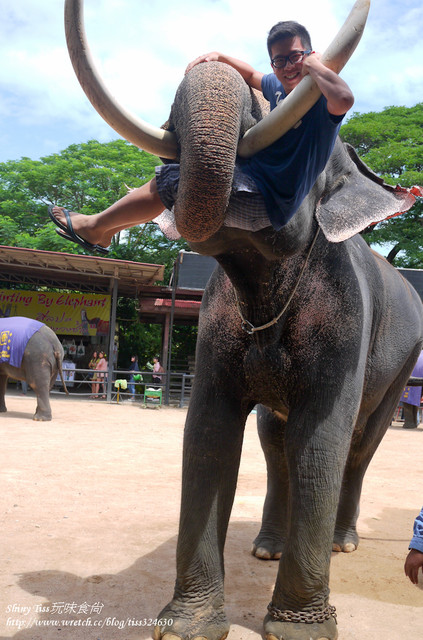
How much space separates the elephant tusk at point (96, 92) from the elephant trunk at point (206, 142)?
10cm

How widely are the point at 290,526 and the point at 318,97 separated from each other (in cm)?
161

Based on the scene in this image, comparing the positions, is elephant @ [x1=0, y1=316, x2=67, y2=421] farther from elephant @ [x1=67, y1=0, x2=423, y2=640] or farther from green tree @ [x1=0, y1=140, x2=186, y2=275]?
green tree @ [x1=0, y1=140, x2=186, y2=275]

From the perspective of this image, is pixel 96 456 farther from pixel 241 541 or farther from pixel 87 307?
pixel 87 307

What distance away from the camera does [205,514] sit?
8.32ft

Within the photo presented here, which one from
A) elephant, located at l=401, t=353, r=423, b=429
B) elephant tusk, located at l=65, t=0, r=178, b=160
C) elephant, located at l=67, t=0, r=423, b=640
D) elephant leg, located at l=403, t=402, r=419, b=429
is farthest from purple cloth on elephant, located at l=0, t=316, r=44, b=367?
elephant tusk, located at l=65, t=0, r=178, b=160

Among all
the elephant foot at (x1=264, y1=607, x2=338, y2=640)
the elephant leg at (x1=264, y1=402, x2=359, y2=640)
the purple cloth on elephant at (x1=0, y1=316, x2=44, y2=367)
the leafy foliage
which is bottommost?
the elephant foot at (x1=264, y1=607, x2=338, y2=640)

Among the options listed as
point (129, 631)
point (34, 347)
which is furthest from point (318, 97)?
point (34, 347)

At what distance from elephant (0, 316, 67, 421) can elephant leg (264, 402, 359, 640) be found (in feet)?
27.5

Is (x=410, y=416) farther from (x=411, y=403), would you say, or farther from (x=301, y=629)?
(x=301, y=629)

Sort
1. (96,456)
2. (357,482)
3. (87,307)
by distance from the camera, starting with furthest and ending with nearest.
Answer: (87,307) → (96,456) → (357,482)

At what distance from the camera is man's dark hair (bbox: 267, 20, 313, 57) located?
6.59 ft

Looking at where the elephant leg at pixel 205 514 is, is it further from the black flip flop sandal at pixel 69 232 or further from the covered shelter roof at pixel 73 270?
the covered shelter roof at pixel 73 270

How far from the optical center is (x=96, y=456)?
22.5ft

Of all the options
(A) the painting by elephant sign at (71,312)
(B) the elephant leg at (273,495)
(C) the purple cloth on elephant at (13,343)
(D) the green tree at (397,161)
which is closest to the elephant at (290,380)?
(B) the elephant leg at (273,495)
